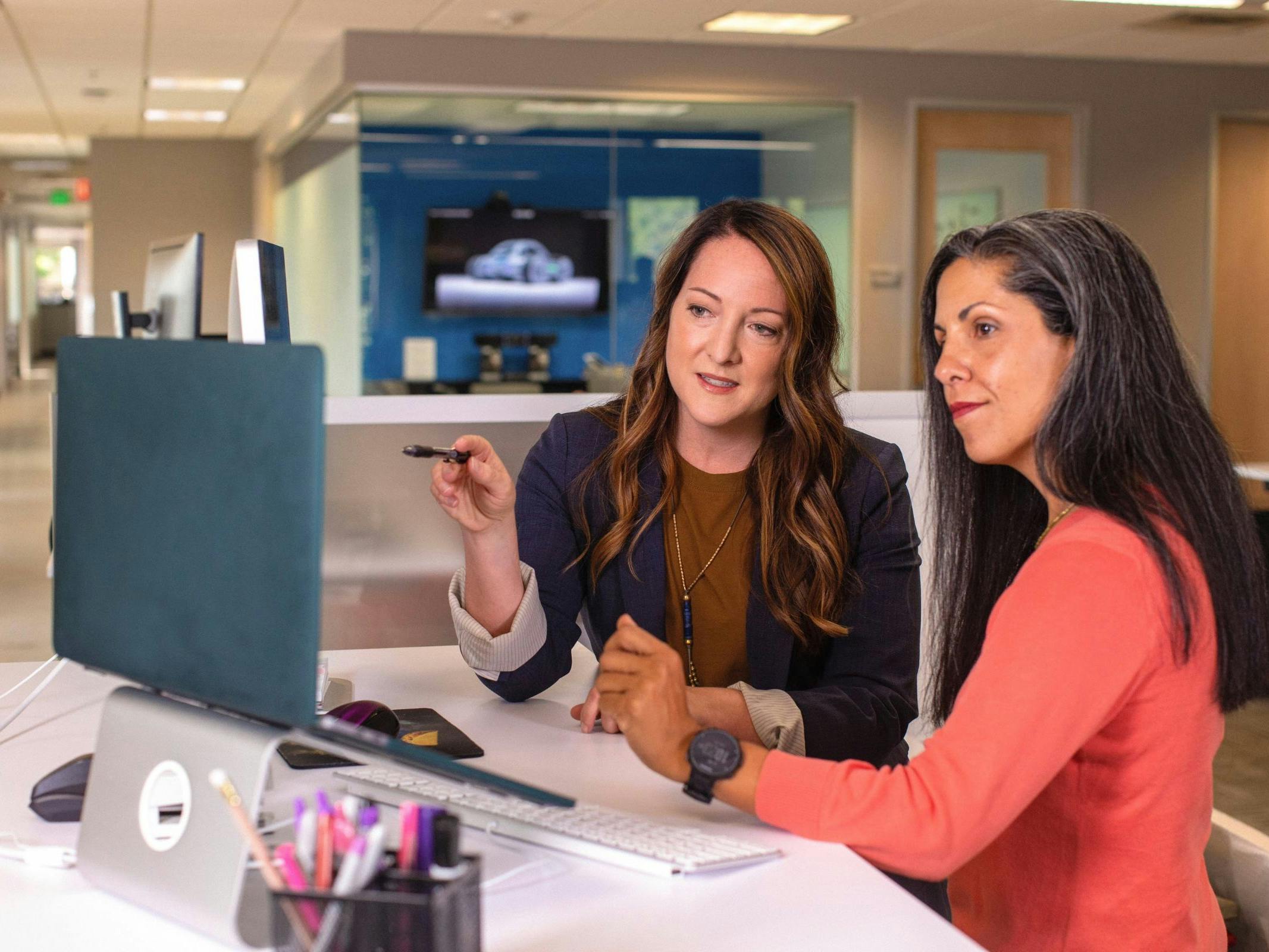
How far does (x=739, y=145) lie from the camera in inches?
306

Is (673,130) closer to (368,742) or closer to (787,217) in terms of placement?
(787,217)

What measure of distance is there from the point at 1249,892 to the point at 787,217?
1.03 metres

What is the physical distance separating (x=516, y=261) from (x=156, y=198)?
763cm

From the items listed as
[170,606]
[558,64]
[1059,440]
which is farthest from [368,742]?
[558,64]

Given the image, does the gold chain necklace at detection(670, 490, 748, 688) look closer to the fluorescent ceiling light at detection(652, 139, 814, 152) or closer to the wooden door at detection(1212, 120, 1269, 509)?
the fluorescent ceiling light at detection(652, 139, 814, 152)

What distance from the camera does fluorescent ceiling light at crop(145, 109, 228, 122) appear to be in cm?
1137

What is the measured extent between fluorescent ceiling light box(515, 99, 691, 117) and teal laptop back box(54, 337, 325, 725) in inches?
258

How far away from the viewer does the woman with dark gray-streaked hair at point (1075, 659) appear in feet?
3.65

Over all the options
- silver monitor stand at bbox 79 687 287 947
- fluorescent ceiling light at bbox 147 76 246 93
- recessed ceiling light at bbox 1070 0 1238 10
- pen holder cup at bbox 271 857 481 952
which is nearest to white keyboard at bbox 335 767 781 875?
silver monitor stand at bbox 79 687 287 947

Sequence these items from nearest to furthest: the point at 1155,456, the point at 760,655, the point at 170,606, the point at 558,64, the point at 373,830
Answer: the point at 373,830 → the point at 170,606 → the point at 1155,456 → the point at 760,655 → the point at 558,64

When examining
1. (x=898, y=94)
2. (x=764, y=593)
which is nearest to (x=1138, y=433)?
(x=764, y=593)

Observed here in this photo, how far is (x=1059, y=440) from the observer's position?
1.23 meters

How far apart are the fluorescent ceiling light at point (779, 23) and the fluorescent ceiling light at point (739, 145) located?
27.7 inches

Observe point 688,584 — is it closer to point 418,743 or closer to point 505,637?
point 505,637
